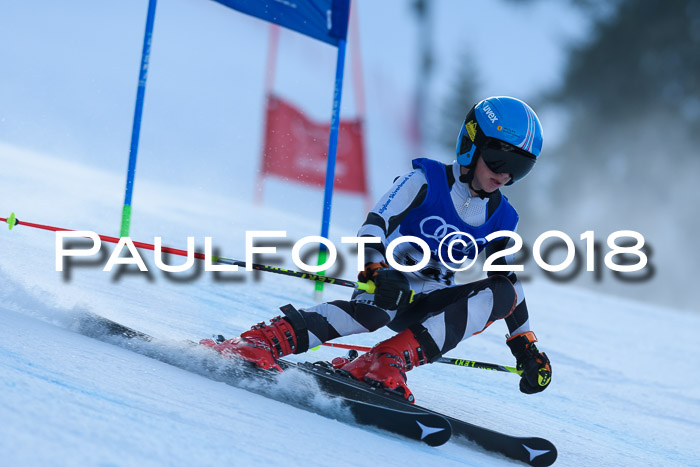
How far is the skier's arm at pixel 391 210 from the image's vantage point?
8.45ft

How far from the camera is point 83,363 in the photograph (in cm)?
196

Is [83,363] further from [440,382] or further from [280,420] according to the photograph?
[440,382]

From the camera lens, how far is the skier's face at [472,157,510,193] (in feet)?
8.89

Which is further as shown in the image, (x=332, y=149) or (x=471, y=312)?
(x=332, y=149)

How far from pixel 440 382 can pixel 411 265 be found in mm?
810

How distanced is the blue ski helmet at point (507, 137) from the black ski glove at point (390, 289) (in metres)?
0.60

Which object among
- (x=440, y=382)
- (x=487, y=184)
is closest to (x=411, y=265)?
(x=487, y=184)

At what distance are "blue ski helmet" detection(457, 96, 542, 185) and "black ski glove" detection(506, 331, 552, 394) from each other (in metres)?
0.60

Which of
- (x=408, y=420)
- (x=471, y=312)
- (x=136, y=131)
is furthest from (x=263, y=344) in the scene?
(x=136, y=131)

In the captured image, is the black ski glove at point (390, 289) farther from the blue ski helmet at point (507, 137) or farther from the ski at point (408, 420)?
the blue ski helmet at point (507, 137)

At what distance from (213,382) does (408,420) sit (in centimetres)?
58

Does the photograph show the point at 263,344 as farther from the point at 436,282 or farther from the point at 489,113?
the point at 489,113

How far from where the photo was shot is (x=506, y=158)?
2672mm

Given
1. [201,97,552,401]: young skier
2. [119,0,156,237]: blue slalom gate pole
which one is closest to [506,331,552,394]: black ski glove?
[201,97,552,401]: young skier
